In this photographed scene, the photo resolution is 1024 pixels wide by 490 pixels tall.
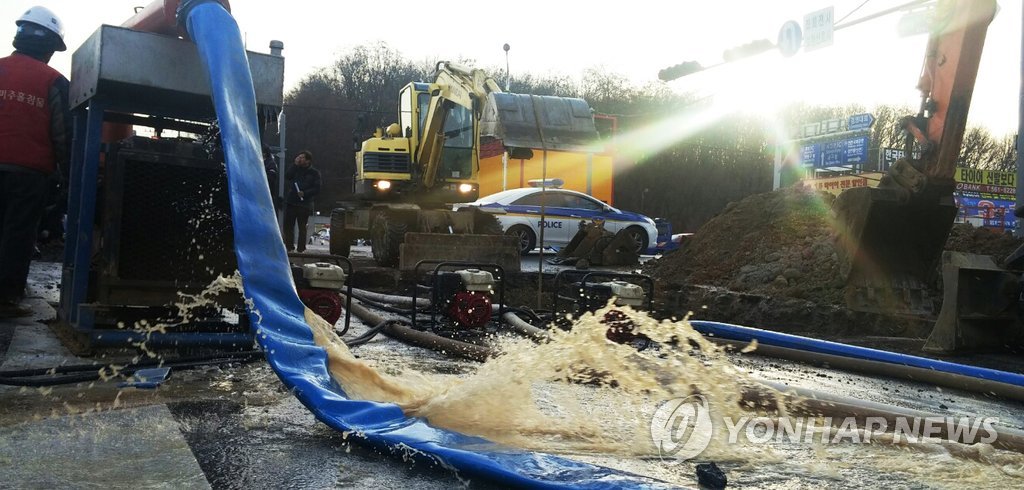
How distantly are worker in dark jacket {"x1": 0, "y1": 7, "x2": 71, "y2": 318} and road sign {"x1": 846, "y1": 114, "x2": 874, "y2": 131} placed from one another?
139ft

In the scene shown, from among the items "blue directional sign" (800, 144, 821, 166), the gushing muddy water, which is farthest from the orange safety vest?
"blue directional sign" (800, 144, 821, 166)

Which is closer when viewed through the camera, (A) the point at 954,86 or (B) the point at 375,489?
(B) the point at 375,489

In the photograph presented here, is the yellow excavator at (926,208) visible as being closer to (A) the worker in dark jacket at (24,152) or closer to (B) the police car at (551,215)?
(A) the worker in dark jacket at (24,152)

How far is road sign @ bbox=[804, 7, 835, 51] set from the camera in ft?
68.8

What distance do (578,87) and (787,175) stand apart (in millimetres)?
18719

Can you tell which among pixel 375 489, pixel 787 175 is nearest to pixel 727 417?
pixel 375 489

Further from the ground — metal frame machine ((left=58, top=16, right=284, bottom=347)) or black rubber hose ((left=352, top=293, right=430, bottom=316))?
metal frame machine ((left=58, top=16, right=284, bottom=347))

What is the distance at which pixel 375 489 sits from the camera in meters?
3.00

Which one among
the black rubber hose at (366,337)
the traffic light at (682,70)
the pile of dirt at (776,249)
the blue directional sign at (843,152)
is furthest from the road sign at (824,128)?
the black rubber hose at (366,337)

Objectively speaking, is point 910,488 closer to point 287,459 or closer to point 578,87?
point 287,459

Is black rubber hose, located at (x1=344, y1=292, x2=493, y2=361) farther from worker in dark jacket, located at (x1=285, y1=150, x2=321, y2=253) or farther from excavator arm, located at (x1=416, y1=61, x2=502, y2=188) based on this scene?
worker in dark jacket, located at (x1=285, y1=150, x2=321, y2=253)

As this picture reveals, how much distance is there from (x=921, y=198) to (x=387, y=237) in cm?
889

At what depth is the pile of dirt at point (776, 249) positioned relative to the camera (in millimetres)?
12672

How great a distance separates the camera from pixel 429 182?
16438 mm
